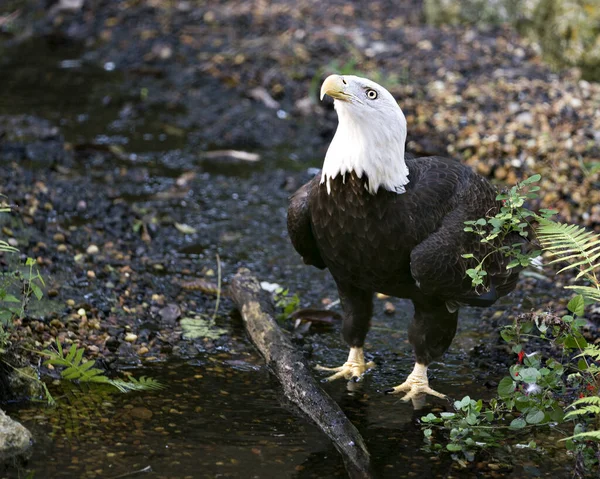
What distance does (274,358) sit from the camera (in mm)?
5238

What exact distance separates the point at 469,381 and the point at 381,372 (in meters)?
0.55

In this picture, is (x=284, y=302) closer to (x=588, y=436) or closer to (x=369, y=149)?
(x=369, y=149)

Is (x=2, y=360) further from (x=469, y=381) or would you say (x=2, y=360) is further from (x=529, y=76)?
(x=529, y=76)

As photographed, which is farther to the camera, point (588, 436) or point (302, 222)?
point (302, 222)

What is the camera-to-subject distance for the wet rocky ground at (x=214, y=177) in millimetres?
4672

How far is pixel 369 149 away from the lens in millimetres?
4785

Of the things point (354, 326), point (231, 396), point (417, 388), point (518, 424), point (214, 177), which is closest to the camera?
point (518, 424)

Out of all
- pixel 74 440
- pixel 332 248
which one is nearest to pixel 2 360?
pixel 74 440

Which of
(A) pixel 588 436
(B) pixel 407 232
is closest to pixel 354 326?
(B) pixel 407 232

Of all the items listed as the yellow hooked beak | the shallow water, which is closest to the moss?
the shallow water

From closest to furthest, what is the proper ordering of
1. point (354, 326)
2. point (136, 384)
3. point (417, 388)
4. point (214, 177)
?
point (136, 384), point (417, 388), point (354, 326), point (214, 177)

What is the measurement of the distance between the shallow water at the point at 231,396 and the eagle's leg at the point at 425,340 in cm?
14

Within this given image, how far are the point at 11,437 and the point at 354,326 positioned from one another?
221cm

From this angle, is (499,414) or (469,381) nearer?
(499,414)
